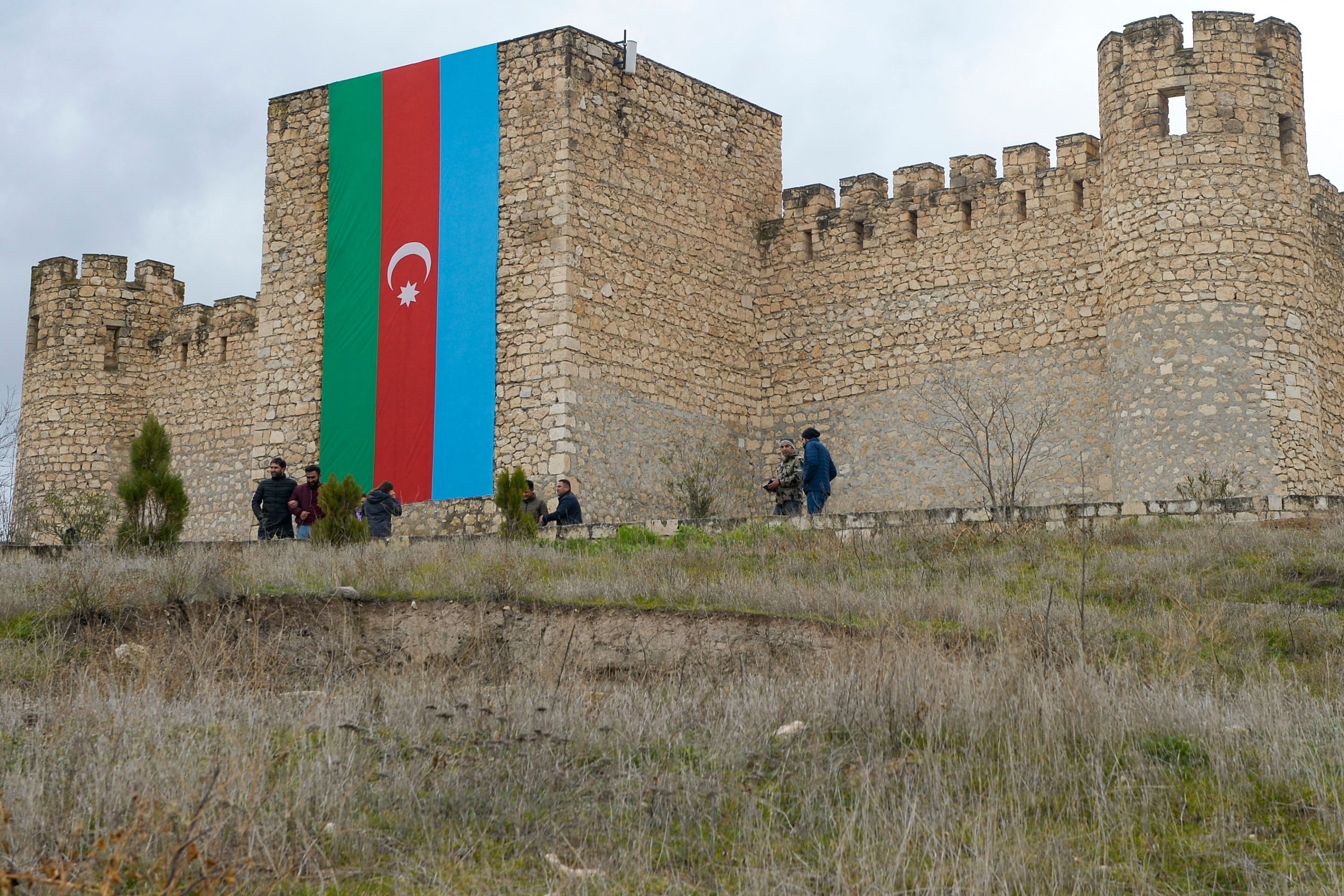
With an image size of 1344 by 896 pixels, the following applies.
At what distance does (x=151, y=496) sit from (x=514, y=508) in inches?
124

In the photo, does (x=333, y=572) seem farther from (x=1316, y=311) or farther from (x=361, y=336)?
(x=1316, y=311)

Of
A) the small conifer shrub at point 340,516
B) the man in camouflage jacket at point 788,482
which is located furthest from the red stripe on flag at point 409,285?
the man in camouflage jacket at point 788,482

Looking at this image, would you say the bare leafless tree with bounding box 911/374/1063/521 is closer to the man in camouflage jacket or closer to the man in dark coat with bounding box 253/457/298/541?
the man in camouflage jacket

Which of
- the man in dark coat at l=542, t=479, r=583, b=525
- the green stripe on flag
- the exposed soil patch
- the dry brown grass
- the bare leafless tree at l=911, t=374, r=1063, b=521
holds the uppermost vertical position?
the green stripe on flag

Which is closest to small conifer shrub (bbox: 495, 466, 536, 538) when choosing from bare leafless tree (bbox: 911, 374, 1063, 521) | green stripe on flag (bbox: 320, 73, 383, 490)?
green stripe on flag (bbox: 320, 73, 383, 490)

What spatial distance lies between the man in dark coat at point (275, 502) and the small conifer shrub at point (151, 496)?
1.49 meters

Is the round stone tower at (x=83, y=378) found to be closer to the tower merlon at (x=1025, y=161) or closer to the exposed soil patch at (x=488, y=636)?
the tower merlon at (x=1025, y=161)

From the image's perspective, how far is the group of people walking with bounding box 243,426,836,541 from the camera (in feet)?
46.0

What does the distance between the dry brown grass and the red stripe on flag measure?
767cm

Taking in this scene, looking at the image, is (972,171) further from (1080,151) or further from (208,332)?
(208,332)

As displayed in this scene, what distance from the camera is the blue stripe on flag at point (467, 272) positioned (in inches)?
653

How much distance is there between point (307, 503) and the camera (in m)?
15.3

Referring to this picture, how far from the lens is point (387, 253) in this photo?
1756 cm

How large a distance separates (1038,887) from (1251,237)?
12383mm
